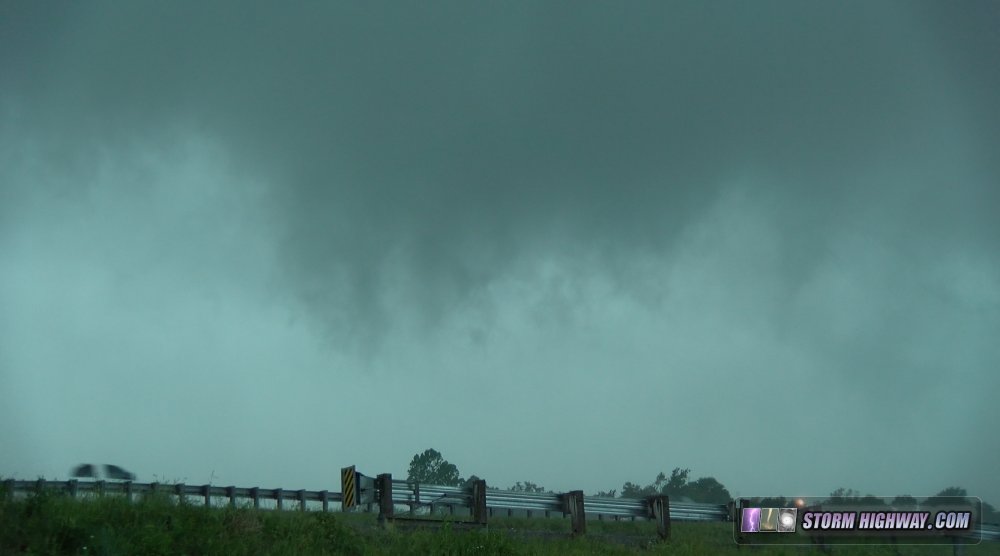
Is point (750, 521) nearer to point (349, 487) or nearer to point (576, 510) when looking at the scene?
point (576, 510)

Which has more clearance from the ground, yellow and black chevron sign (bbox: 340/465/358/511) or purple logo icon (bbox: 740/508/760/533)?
yellow and black chevron sign (bbox: 340/465/358/511)

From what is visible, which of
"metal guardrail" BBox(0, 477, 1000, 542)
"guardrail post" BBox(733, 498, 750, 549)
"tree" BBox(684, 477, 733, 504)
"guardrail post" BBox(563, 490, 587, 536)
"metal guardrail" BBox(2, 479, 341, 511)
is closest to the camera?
"metal guardrail" BBox(2, 479, 341, 511)

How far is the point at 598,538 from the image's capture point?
893 inches

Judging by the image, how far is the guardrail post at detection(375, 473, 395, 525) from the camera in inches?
806

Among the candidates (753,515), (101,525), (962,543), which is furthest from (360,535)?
(962,543)

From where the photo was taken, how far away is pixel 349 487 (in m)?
20.8

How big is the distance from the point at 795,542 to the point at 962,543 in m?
6.01

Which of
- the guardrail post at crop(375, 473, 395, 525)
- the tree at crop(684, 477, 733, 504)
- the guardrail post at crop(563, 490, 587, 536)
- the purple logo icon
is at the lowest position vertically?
the tree at crop(684, 477, 733, 504)

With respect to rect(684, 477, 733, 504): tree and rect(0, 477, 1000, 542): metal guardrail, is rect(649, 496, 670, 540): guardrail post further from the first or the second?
rect(684, 477, 733, 504): tree

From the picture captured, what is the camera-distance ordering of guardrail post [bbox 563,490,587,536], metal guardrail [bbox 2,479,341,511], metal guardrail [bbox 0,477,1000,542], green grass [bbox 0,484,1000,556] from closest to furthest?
green grass [bbox 0,484,1000,556] → metal guardrail [bbox 2,479,341,511] → metal guardrail [bbox 0,477,1000,542] → guardrail post [bbox 563,490,587,536]

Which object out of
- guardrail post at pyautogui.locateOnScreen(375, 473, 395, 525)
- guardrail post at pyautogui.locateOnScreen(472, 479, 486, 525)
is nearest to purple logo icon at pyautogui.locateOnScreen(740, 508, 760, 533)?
guardrail post at pyautogui.locateOnScreen(472, 479, 486, 525)

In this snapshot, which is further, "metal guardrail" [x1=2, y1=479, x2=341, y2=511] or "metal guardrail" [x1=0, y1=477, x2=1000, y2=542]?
"metal guardrail" [x1=0, y1=477, x2=1000, y2=542]

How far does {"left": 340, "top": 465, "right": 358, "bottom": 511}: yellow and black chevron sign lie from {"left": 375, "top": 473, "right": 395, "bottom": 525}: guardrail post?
25.1 inches

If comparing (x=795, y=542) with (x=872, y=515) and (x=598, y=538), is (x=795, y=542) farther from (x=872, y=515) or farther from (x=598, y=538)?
(x=598, y=538)
